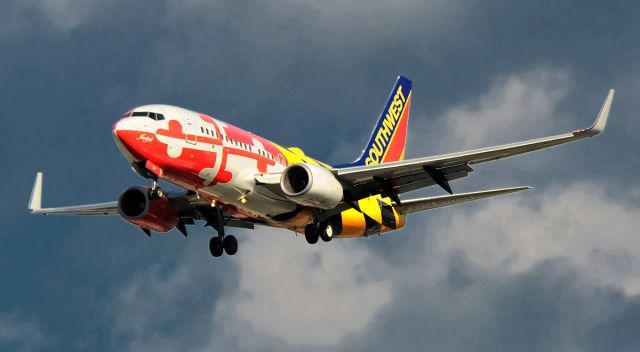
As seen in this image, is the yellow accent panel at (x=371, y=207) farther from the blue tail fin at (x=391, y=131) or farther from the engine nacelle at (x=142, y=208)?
the engine nacelle at (x=142, y=208)

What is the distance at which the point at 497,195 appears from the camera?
5547 centimetres

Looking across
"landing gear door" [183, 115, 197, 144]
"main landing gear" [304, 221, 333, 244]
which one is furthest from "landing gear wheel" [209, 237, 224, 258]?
"landing gear door" [183, 115, 197, 144]

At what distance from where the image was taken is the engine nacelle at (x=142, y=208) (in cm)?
5559

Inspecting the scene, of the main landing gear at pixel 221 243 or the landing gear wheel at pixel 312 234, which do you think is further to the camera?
the main landing gear at pixel 221 243

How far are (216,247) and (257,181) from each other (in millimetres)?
6802

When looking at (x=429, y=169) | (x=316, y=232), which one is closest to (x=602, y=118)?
(x=429, y=169)

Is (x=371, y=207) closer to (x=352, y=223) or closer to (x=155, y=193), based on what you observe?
(x=352, y=223)

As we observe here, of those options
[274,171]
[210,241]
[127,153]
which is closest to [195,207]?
[210,241]

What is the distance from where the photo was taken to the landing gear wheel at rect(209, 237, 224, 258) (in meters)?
57.1

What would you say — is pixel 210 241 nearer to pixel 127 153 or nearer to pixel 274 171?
pixel 274 171

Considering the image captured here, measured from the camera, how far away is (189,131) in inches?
1941

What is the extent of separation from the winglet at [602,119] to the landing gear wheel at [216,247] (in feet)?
60.0

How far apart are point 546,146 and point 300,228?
12.7 meters

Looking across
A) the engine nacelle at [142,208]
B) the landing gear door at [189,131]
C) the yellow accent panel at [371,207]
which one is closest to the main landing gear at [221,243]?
the engine nacelle at [142,208]
